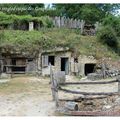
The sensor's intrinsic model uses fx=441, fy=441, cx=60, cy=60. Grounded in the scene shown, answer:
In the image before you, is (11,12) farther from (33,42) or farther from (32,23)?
(33,42)

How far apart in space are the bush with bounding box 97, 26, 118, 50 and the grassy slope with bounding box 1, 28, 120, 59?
0.32 meters

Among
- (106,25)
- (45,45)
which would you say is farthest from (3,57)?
(106,25)

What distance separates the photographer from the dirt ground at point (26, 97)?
14.4m

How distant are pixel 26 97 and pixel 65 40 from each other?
28.8ft

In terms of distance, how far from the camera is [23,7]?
88.0 ft

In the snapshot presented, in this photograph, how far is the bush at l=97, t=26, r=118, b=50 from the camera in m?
24.6

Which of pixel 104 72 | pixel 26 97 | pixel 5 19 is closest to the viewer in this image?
pixel 26 97

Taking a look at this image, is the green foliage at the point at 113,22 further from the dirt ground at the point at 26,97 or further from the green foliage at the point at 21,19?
the dirt ground at the point at 26,97

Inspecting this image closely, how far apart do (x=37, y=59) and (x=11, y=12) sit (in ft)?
16.1

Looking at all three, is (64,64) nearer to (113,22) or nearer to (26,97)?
(113,22)

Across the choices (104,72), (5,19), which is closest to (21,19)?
(5,19)

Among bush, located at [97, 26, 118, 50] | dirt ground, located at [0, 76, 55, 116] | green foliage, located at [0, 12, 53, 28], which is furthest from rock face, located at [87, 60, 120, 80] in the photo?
green foliage, located at [0, 12, 53, 28]

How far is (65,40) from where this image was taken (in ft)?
83.5

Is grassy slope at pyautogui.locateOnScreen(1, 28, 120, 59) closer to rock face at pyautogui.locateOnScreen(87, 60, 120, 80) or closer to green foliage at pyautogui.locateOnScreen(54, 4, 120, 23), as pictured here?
rock face at pyautogui.locateOnScreen(87, 60, 120, 80)
